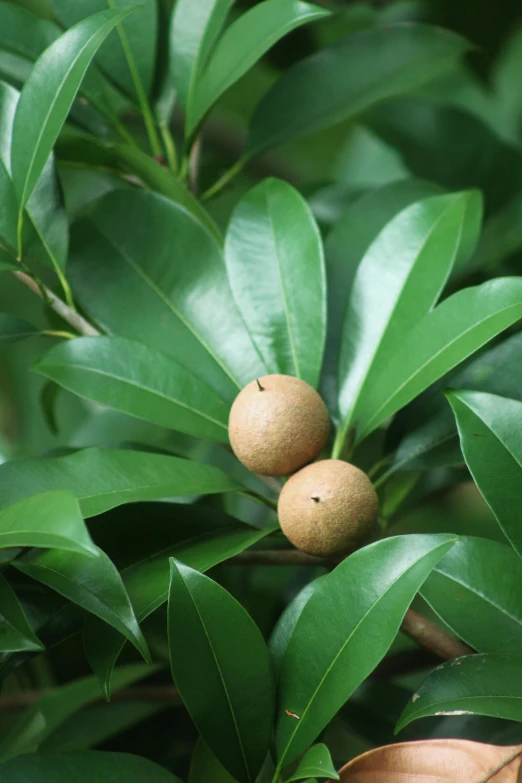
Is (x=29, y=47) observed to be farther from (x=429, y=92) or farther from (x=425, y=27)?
(x=429, y=92)

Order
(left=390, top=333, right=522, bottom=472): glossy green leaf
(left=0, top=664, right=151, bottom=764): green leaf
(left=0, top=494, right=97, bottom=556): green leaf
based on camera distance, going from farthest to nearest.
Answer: (left=0, top=664, right=151, bottom=764): green leaf
(left=390, top=333, right=522, bottom=472): glossy green leaf
(left=0, top=494, right=97, bottom=556): green leaf

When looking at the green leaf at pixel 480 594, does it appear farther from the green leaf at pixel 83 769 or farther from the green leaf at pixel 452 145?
the green leaf at pixel 452 145


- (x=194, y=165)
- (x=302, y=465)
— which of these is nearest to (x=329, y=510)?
(x=302, y=465)

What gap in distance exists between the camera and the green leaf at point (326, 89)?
100 cm

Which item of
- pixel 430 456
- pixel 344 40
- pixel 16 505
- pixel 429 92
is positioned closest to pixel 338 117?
pixel 344 40

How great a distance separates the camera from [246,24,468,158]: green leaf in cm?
100

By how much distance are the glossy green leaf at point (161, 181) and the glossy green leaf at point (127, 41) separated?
14 centimetres

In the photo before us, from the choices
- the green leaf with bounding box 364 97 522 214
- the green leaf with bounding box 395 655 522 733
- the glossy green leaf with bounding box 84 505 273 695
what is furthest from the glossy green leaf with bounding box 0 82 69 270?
the green leaf with bounding box 364 97 522 214

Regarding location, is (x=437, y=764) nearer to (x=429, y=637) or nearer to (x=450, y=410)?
(x=429, y=637)

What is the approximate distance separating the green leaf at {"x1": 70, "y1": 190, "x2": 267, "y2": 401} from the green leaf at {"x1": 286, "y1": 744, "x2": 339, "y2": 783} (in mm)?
331

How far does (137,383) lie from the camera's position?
0.70 meters

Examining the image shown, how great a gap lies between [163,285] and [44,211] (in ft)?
0.43

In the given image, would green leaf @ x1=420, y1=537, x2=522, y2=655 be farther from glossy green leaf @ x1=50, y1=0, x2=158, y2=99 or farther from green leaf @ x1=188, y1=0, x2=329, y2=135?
glossy green leaf @ x1=50, y1=0, x2=158, y2=99

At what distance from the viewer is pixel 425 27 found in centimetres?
104
